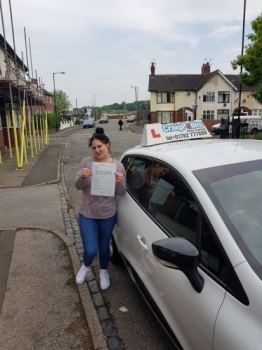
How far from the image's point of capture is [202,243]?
1678 millimetres

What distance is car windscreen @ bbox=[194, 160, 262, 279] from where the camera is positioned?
4.92 ft

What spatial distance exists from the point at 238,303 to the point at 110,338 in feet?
4.95

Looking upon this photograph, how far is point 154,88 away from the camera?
4141cm

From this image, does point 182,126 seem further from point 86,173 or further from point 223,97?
point 223,97

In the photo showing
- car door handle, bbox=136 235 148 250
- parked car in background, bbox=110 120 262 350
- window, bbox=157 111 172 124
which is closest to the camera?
parked car in background, bbox=110 120 262 350

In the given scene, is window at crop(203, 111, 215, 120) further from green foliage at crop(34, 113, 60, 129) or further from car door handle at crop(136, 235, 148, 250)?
car door handle at crop(136, 235, 148, 250)

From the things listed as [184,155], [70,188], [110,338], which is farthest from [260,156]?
[70,188]

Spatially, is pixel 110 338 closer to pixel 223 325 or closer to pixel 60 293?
pixel 60 293

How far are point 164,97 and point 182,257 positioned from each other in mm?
42213

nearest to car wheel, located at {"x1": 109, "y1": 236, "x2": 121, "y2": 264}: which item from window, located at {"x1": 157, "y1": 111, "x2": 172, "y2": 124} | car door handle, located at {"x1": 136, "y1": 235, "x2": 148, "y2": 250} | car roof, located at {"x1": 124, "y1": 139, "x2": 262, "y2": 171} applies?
car door handle, located at {"x1": 136, "y1": 235, "x2": 148, "y2": 250}

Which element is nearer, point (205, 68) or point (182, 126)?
point (182, 126)

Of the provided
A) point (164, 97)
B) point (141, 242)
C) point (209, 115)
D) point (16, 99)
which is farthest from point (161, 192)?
point (209, 115)

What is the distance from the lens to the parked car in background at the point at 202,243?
4.50ft

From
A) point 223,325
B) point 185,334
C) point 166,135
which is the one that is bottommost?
point 185,334
